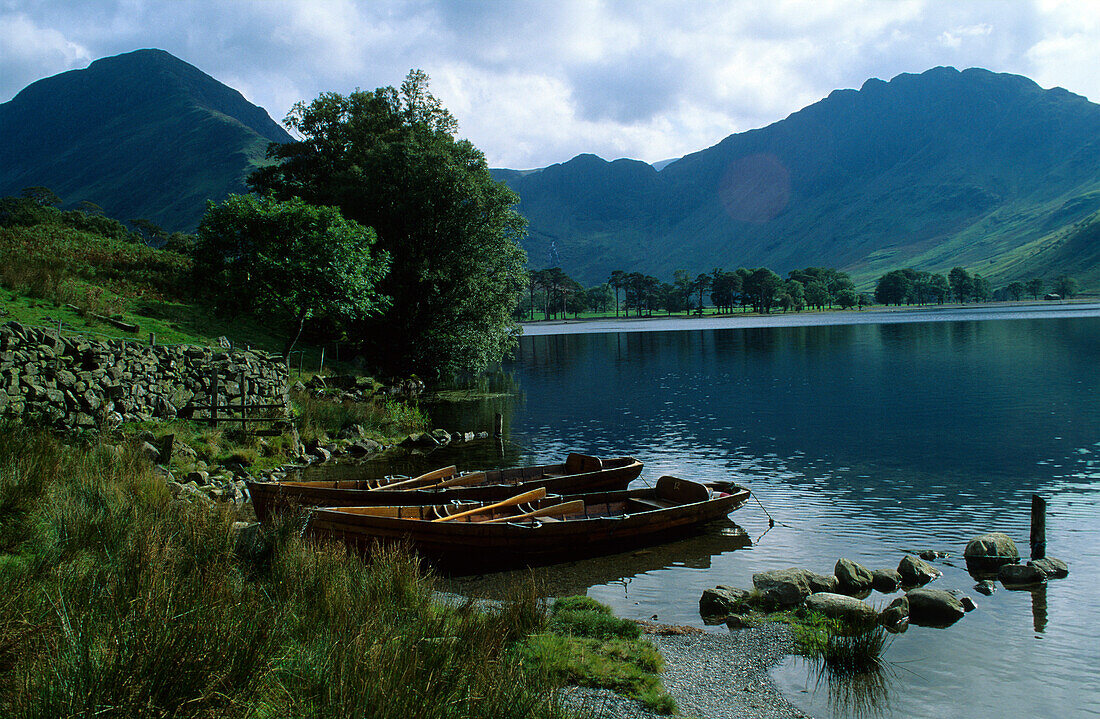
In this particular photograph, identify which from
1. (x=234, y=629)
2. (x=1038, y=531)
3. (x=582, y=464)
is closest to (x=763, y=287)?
(x=582, y=464)

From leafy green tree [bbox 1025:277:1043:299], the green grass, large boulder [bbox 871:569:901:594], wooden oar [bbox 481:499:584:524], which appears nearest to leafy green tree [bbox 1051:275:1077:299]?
leafy green tree [bbox 1025:277:1043:299]

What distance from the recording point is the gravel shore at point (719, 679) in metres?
7.93

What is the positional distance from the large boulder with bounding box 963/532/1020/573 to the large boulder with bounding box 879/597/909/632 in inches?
136

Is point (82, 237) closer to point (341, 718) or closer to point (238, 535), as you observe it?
point (238, 535)

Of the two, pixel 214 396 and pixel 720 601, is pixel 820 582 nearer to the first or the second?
pixel 720 601

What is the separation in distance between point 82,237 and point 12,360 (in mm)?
30397

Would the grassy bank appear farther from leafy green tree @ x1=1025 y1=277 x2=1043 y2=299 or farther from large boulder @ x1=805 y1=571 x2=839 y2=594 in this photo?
leafy green tree @ x1=1025 y1=277 x2=1043 y2=299

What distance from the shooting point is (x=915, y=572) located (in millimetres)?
13031

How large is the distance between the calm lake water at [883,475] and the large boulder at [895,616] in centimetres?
18

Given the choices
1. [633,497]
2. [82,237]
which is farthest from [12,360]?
[82,237]

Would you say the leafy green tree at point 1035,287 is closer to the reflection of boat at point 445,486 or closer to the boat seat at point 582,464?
the reflection of boat at point 445,486

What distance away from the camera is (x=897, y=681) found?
9.41 metres

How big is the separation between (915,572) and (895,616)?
2.41 metres

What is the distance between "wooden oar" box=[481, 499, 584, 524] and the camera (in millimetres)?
15422
